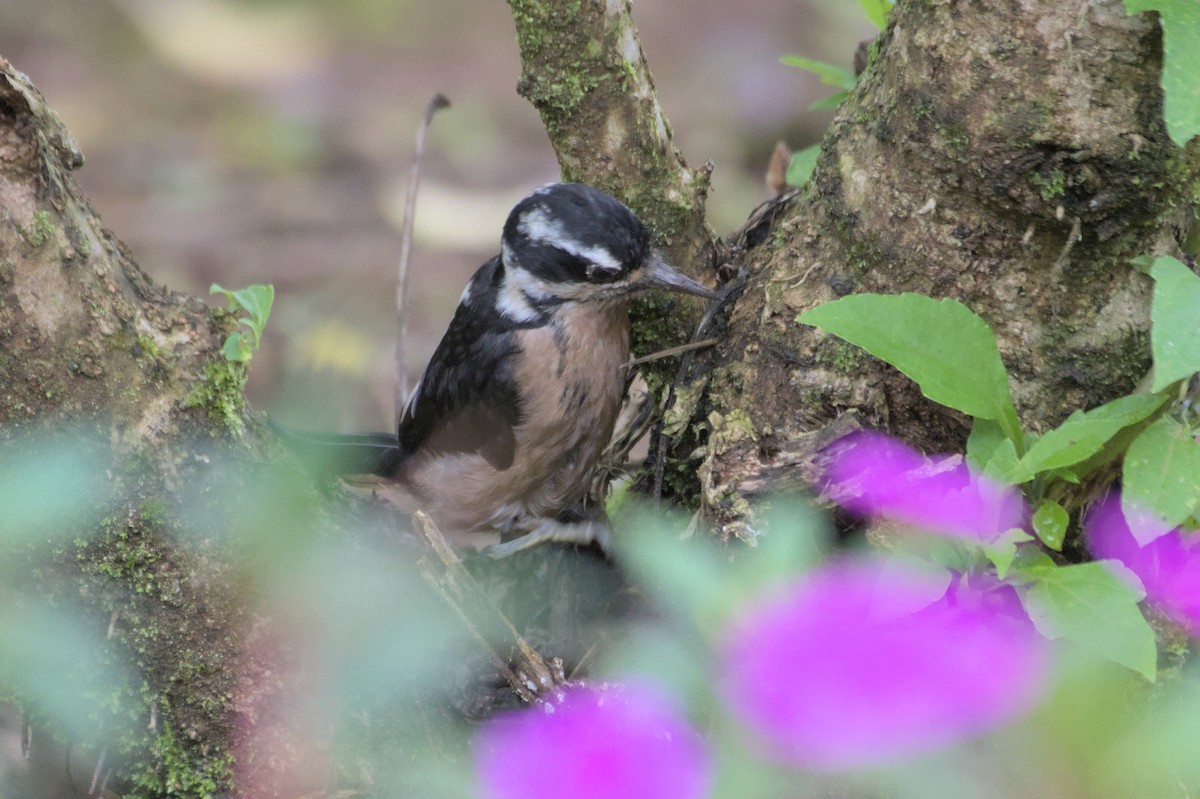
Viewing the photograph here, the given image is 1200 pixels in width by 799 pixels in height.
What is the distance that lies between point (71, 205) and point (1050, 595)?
186cm

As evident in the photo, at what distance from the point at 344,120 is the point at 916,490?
21.4 ft

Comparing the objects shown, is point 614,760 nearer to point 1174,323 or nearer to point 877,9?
point 1174,323

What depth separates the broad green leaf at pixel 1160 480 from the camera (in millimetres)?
1687

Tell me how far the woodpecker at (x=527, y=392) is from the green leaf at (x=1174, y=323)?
4.50 ft

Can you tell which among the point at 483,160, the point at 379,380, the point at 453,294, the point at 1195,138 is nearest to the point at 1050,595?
the point at 1195,138

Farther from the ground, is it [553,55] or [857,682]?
[553,55]

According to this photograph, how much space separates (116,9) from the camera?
26.1 feet

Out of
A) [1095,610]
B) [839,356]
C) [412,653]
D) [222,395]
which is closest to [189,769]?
[412,653]

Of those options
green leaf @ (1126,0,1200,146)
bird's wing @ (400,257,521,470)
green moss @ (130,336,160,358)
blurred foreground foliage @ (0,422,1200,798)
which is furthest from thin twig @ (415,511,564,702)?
green leaf @ (1126,0,1200,146)

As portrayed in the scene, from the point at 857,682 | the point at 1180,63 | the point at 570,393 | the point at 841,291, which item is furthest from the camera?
the point at 570,393

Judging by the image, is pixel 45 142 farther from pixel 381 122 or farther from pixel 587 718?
pixel 381 122

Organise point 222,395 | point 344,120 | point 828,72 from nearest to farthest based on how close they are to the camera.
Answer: point 222,395 < point 828,72 < point 344,120

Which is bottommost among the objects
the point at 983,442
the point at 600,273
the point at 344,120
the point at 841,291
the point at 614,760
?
the point at 344,120

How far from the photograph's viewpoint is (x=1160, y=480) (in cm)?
171
